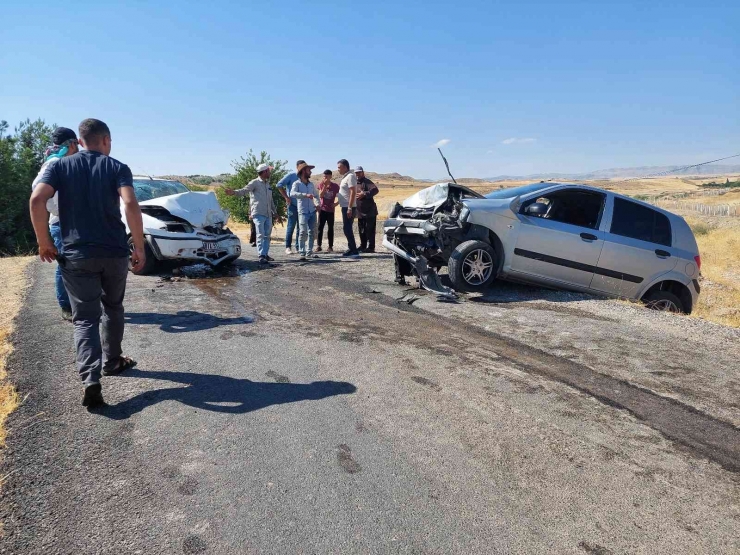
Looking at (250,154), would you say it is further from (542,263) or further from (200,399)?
(200,399)

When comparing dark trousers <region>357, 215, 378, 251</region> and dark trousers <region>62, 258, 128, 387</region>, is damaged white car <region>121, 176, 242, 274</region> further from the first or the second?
dark trousers <region>62, 258, 128, 387</region>

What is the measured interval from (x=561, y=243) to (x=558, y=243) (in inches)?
1.7

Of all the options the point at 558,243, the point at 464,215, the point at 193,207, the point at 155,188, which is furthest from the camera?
the point at 155,188

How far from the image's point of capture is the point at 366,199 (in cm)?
1077

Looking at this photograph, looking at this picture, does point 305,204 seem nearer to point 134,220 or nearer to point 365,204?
point 365,204

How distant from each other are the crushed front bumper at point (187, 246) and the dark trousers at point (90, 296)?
4.51m

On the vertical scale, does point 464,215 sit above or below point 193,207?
above

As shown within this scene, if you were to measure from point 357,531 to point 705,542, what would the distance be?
158cm

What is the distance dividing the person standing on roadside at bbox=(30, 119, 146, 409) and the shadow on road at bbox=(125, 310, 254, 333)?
5.55 ft

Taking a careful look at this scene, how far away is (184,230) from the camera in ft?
26.7

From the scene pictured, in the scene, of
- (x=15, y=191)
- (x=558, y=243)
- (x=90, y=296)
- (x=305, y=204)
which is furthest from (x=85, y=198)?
(x=15, y=191)

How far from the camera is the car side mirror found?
6691 millimetres

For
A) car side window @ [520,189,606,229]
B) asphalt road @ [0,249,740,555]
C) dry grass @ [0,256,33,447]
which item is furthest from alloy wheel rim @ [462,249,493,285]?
dry grass @ [0,256,33,447]

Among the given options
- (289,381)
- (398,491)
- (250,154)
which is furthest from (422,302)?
(250,154)
